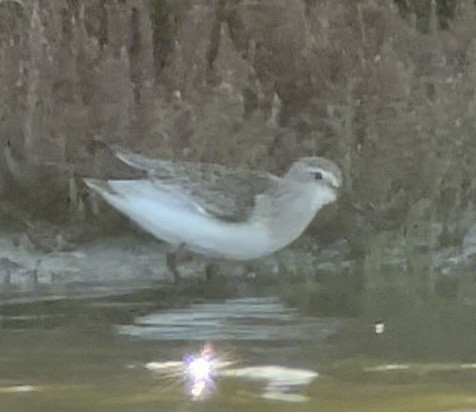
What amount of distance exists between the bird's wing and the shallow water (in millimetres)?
80

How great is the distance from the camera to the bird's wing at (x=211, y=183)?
0.93 meters

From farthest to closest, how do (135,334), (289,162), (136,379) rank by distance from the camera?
(289,162) < (135,334) < (136,379)

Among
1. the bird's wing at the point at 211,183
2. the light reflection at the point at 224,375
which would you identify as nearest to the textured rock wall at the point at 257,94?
the bird's wing at the point at 211,183

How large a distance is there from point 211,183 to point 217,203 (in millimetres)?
17

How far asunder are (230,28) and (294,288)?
8.8 inches

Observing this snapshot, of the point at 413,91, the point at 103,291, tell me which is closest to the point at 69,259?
the point at 103,291

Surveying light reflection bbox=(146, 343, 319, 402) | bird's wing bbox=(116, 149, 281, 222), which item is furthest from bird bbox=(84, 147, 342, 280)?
light reflection bbox=(146, 343, 319, 402)

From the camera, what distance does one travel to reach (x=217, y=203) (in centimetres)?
93

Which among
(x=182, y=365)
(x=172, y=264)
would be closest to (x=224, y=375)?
(x=182, y=365)

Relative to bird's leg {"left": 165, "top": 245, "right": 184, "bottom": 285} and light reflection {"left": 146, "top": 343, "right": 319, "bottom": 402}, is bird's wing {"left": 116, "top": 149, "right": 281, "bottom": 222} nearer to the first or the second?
bird's leg {"left": 165, "top": 245, "right": 184, "bottom": 285}

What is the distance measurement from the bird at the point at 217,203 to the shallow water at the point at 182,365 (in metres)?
0.05

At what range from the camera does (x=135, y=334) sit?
0.84 metres

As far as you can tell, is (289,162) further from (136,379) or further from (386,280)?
(136,379)

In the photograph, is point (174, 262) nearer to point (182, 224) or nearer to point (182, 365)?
point (182, 224)
